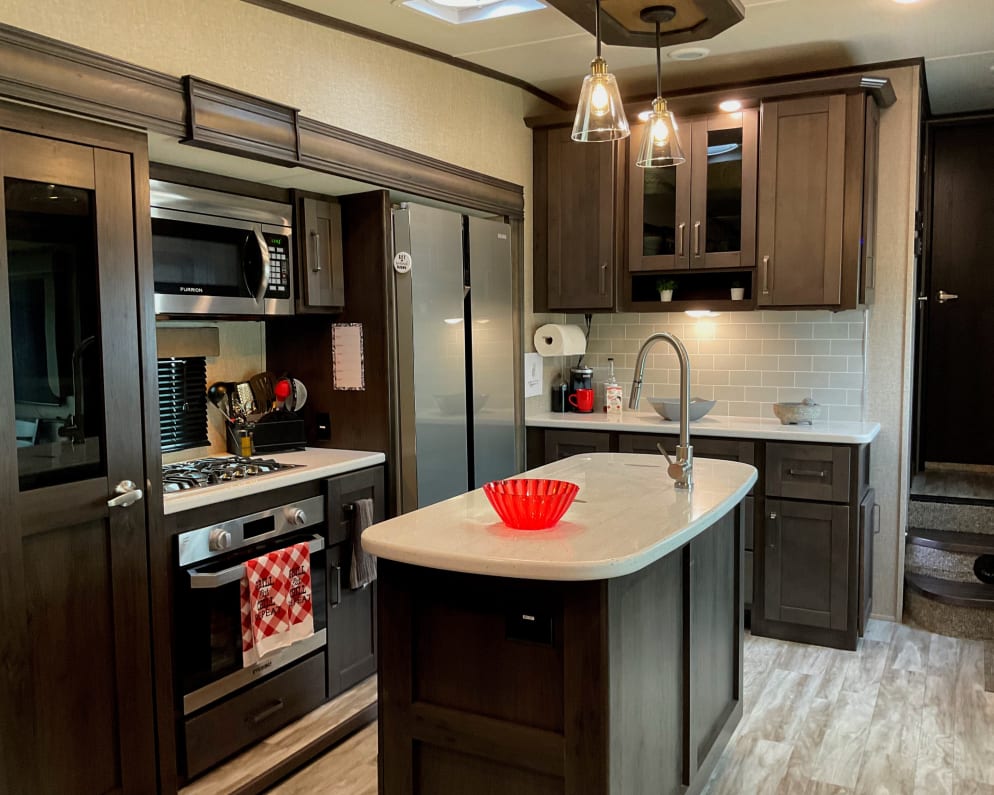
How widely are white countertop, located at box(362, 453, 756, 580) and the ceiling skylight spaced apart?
185cm

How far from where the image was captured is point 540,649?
1887 millimetres

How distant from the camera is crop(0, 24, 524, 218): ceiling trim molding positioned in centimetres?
212

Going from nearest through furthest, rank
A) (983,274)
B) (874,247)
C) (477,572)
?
1. (477,572)
2. (874,247)
3. (983,274)

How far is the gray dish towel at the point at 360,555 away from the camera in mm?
3240

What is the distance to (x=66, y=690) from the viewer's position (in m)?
2.22

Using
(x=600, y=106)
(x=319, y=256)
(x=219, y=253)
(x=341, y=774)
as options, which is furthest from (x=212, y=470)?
(x=600, y=106)

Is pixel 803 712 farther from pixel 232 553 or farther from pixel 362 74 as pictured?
pixel 362 74

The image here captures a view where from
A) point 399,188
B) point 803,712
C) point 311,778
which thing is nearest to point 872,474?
point 803,712

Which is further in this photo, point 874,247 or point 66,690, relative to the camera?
point 874,247

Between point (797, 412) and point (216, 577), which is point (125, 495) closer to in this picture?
point (216, 577)

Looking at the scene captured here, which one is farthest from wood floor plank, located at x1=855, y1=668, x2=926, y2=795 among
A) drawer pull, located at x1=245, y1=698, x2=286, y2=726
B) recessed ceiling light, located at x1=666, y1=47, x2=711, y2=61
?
recessed ceiling light, located at x1=666, y1=47, x2=711, y2=61

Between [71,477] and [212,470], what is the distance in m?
0.70

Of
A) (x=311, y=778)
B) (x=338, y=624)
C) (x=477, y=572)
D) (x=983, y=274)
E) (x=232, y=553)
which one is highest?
(x=983, y=274)

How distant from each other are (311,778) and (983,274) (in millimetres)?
4887
